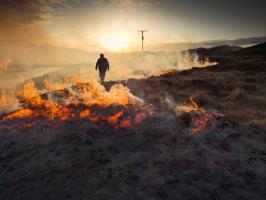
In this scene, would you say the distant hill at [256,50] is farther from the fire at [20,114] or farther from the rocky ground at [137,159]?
the fire at [20,114]

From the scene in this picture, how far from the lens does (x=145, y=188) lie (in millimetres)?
6672

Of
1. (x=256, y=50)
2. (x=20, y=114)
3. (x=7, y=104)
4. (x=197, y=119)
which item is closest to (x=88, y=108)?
(x=20, y=114)

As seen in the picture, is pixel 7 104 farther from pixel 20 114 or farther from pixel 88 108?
pixel 88 108

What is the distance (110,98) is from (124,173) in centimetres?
557

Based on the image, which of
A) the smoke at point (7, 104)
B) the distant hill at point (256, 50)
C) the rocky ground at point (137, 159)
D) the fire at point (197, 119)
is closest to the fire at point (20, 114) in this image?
the rocky ground at point (137, 159)

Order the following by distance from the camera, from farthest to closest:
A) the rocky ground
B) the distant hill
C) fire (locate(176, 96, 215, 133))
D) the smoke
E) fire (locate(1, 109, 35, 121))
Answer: the distant hill
the smoke
fire (locate(1, 109, 35, 121))
fire (locate(176, 96, 215, 133))
the rocky ground

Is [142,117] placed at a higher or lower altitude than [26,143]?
higher

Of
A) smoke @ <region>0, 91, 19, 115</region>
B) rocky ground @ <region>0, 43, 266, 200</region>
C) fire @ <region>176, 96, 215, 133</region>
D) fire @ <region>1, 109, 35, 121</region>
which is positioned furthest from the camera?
smoke @ <region>0, 91, 19, 115</region>

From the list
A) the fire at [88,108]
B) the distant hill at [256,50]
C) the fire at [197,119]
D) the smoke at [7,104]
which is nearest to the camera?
the fire at [197,119]

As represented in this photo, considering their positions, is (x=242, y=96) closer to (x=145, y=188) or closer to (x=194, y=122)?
(x=194, y=122)

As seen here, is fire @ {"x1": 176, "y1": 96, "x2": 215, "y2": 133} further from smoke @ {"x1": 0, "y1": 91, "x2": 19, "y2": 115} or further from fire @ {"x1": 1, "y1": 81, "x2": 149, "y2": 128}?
smoke @ {"x1": 0, "y1": 91, "x2": 19, "y2": 115}

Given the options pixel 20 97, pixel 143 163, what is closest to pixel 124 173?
pixel 143 163

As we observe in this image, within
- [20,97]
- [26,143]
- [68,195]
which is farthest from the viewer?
[20,97]

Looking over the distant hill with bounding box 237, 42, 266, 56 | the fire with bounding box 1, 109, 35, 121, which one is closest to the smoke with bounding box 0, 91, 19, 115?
the fire with bounding box 1, 109, 35, 121
